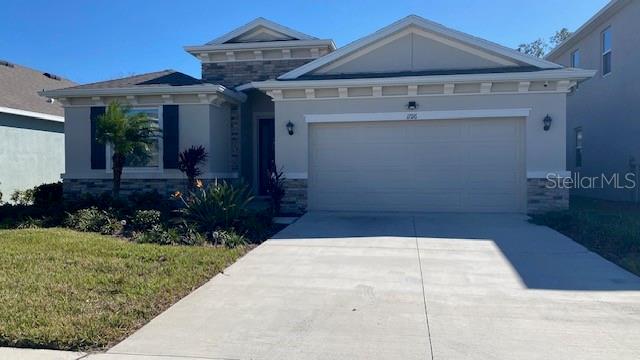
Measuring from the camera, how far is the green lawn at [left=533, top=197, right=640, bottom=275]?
25.2ft

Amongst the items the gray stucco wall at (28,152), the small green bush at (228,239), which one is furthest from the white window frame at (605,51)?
the gray stucco wall at (28,152)

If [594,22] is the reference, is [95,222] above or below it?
below

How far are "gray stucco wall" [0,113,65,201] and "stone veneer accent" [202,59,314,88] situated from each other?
251 inches

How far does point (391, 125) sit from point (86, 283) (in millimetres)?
8039

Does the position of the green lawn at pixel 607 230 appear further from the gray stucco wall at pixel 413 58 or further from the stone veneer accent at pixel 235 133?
the stone veneer accent at pixel 235 133

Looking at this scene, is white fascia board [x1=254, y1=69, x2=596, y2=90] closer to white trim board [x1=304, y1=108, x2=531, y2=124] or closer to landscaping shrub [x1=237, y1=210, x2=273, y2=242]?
white trim board [x1=304, y1=108, x2=531, y2=124]

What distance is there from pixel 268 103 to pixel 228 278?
32.4 feet

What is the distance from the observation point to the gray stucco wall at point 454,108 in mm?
11375

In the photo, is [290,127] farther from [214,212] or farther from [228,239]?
[228,239]

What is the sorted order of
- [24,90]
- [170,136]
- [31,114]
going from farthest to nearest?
1. [24,90]
2. [31,114]
3. [170,136]

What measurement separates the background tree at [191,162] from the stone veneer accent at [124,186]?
2.00ft

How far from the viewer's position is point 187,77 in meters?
14.1

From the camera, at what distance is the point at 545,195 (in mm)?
11445

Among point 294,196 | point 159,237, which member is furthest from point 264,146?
point 159,237
